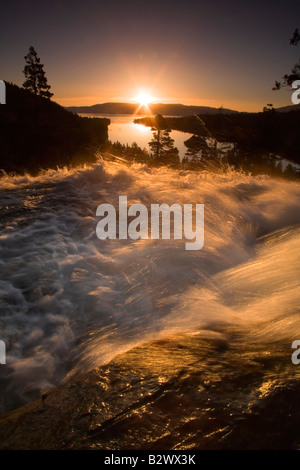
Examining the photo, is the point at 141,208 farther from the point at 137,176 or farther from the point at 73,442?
the point at 73,442

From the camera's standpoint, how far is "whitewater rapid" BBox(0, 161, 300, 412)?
9.24 ft

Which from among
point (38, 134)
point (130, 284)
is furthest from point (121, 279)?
point (38, 134)

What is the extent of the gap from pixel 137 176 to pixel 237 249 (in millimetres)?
5094

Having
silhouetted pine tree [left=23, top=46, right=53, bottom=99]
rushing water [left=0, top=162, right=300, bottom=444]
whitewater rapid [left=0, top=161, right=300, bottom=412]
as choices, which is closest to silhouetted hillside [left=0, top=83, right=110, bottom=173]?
silhouetted pine tree [left=23, top=46, right=53, bottom=99]

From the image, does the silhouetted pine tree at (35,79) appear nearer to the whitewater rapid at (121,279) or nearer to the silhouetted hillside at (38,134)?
the silhouetted hillside at (38,134)

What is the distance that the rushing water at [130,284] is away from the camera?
105 inches

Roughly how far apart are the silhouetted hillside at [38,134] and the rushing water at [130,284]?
99.9 ft

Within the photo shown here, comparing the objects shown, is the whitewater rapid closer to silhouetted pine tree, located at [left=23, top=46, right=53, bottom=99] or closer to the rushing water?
the rushing water

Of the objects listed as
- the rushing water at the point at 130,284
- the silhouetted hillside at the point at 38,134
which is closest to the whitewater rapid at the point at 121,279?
the rushing water at the point at 130,284

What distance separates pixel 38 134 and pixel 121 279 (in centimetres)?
4582

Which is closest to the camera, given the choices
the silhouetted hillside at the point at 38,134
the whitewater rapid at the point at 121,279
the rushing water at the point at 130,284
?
the rushing water at the point at 130,284

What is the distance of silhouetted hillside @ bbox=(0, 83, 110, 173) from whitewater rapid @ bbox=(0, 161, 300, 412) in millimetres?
30233

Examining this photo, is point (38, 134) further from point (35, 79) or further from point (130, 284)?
point (130, 284)
